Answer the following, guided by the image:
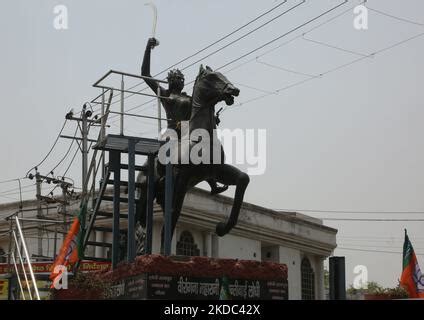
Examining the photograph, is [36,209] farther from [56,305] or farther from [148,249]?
[56,305]

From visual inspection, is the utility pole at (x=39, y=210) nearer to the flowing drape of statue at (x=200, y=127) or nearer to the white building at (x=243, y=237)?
the white building at (x=243, y=237)

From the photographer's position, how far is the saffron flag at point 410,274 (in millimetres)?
22547

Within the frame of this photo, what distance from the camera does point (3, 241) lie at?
118ft

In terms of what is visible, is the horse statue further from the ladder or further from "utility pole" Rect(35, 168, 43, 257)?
"utility pole" Rect(35, 168, 43, 257)

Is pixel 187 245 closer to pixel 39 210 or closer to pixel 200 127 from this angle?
pixel 39 210

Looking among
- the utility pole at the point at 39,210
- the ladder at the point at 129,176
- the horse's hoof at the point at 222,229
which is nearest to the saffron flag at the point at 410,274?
the horse's hoof at the point at 222,229

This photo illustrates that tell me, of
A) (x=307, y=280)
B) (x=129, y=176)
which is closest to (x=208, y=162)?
(x=129, y=176)

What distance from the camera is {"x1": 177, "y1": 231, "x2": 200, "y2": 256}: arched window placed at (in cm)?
3039

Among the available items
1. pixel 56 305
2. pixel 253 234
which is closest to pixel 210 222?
pixel 253 234

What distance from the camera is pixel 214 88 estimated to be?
1484cm

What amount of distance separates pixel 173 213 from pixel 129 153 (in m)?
1.34

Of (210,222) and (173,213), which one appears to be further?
(210,222)

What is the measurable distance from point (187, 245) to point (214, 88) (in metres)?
16.5

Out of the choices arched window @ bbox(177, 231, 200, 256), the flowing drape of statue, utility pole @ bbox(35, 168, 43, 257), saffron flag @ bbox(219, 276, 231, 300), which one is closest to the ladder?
the flowing drape of statue
